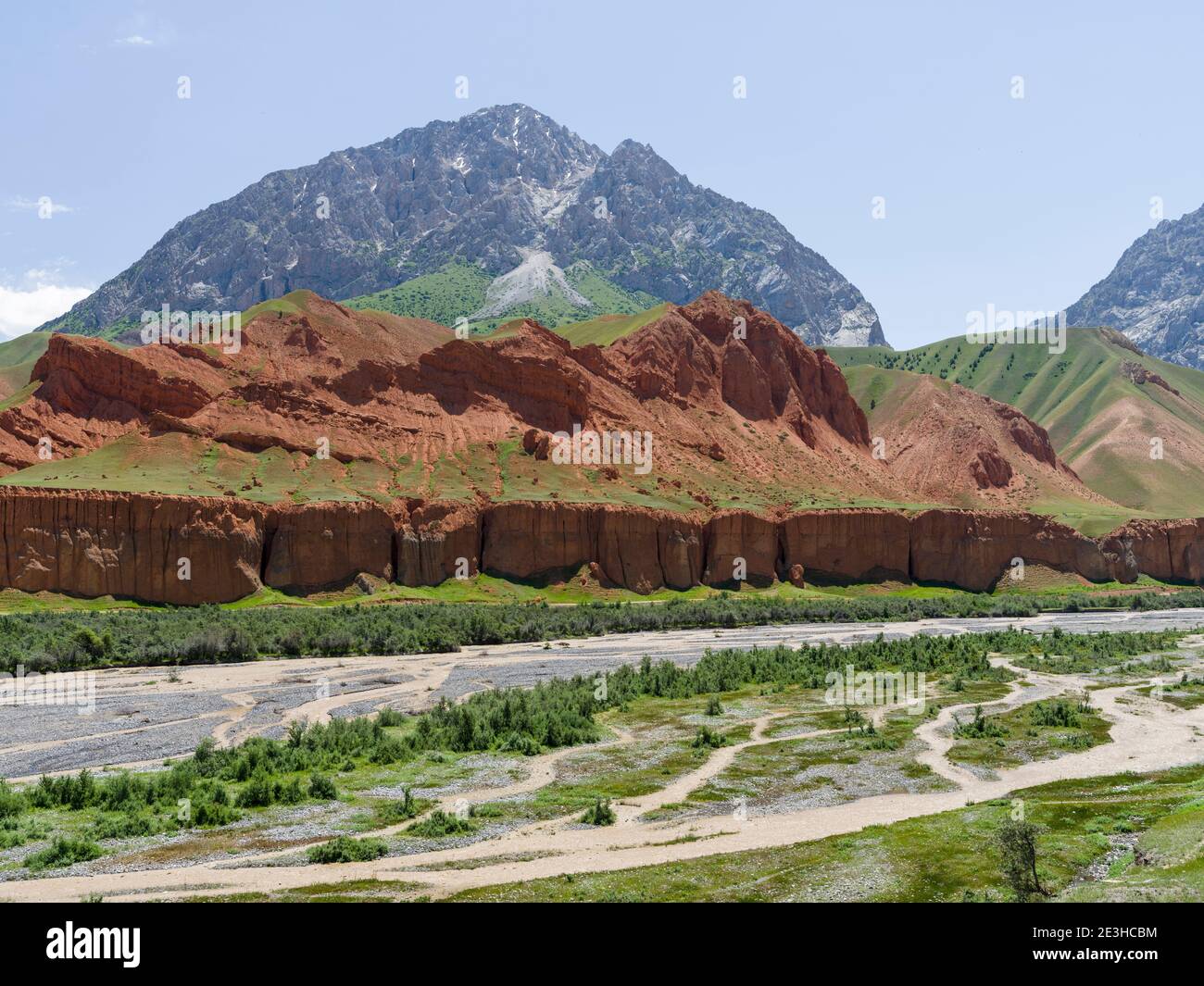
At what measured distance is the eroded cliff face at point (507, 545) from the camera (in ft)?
286

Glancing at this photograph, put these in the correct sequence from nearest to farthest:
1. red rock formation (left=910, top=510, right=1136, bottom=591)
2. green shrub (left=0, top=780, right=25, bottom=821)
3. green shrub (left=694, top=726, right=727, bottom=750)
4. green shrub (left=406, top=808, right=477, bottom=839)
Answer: green shrub (left=406, top=808, right=477, bottom=839), green shrub (left=0, top=780, right=25, bottom=821), green shrub (left=694, top=726, right=727, bottom=750), red rock formation (left=910, top=510, right=1136, bottom=591)

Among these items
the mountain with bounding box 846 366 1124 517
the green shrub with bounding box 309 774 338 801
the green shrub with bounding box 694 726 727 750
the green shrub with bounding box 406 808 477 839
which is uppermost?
the mountain with bounding box 846 366 1124 517

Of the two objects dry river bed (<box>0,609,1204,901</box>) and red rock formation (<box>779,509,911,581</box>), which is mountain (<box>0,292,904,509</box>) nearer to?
red rock formation (<box>779,509,911,581</box>)

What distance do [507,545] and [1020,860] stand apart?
302ft

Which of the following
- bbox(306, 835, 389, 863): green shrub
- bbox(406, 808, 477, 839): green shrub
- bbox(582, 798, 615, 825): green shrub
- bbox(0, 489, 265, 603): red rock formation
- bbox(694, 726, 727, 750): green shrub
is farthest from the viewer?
bbox(0, 489, 265, 603): red rock formation

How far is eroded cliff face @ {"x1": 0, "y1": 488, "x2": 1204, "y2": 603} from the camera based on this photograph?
87312mm

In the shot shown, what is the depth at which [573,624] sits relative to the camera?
86875 millimetres

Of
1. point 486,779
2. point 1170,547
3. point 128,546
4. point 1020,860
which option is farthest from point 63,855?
point 1170,547

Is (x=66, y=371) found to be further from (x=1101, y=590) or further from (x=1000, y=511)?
(x=1101, y=590)

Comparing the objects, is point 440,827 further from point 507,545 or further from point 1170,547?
point 1170,547

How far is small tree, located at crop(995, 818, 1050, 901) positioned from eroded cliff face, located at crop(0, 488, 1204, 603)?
84.4 m

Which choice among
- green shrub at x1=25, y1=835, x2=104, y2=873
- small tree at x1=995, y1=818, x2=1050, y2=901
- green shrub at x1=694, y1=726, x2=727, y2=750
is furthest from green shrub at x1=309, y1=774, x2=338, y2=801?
small tree at x1=995, y1=818, x2=1050, y2=901
